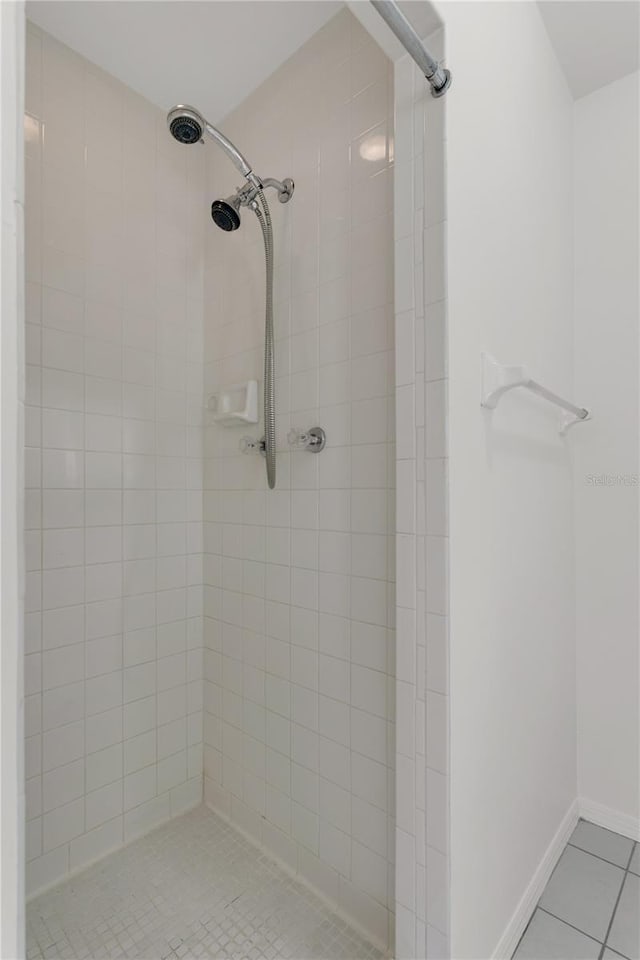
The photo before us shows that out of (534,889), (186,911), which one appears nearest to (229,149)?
(186,911)

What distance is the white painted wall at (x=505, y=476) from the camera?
929 millimetres

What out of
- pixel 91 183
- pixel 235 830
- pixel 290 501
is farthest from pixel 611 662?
pixel 91 183

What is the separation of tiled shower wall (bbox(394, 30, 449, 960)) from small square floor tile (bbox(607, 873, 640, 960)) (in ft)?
2.00

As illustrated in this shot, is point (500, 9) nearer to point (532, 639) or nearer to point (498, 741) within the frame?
point (532, 639)

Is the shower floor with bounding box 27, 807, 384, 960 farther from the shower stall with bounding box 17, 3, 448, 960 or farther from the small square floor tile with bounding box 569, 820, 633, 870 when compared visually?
the small square floor tile with bounding box 569, 820, 633, 870

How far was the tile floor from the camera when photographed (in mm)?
1113

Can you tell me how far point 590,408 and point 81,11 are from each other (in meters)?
2.01

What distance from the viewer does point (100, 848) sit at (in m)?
1.40

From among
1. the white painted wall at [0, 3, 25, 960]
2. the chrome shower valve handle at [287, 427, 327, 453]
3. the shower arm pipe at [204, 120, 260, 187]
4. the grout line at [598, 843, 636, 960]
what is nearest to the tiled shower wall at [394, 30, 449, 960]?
the chrome shower valve handle at [287, 427, 327, 453]

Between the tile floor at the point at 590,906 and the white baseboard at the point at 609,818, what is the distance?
27mm

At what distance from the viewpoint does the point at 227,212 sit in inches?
52.1

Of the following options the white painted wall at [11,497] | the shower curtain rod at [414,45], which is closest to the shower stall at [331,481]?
the shower curtain rod at [414,45]

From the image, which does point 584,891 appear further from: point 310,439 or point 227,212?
point 227,212

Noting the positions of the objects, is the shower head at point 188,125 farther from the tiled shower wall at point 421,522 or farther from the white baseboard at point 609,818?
the white baseboard at point 609,818
